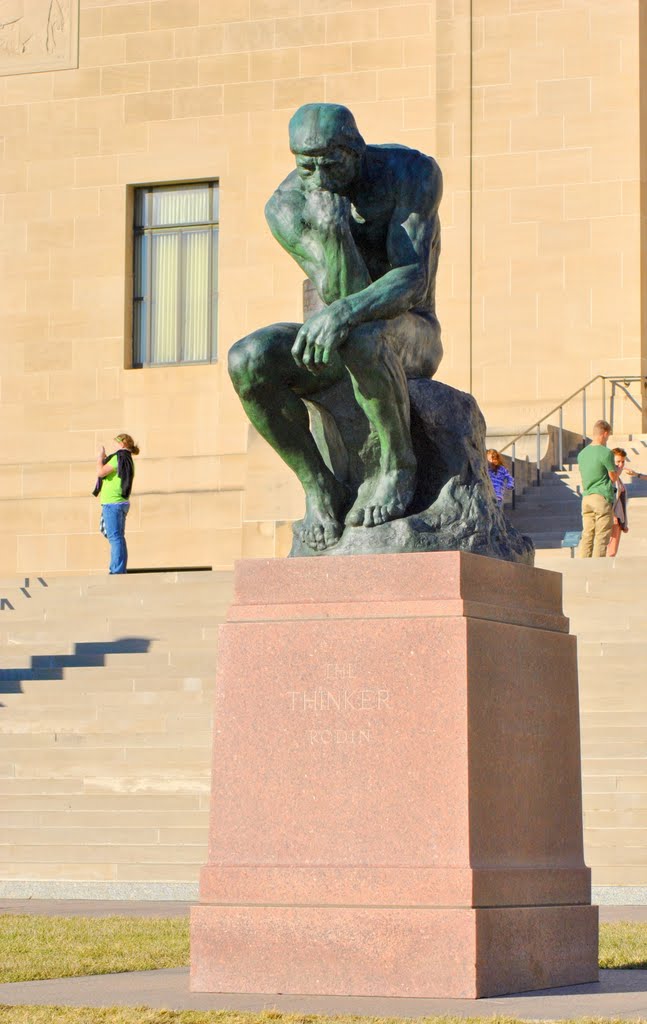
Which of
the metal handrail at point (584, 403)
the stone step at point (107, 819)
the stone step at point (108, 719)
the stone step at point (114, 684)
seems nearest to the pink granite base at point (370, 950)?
the stone step at point (107, 819)

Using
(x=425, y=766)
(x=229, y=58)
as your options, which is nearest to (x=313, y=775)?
(x=425, y=766)

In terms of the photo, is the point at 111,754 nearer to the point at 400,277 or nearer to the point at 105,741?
the point at 105,741

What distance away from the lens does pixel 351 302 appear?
8672 millimetres

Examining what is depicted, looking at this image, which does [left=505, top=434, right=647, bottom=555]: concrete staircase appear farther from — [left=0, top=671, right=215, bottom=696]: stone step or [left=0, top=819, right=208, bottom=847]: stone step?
[left=0, top=819, right=208, bottom=847]: stone step

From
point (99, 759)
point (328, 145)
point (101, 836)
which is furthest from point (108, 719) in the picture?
point (328, 145)

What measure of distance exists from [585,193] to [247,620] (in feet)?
67.5

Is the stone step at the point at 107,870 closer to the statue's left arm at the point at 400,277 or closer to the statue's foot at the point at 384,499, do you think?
the statue's foot at the point at 384,499

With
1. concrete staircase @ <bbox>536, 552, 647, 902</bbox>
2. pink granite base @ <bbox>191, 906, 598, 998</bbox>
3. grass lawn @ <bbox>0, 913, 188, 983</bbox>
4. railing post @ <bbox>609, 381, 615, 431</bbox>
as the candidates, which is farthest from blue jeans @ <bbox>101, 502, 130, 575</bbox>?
pink granite base @ <bbox>191, 906, 598, 998</bbox>

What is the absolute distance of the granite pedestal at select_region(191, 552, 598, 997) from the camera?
8.03 metres

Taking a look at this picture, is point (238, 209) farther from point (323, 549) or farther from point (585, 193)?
point (323, 549)

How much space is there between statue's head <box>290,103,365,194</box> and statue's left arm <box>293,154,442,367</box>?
0.80ft

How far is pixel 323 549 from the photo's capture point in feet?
29.5

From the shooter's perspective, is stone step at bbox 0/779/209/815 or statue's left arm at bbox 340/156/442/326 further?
stone step at bbox 0/779/209/815

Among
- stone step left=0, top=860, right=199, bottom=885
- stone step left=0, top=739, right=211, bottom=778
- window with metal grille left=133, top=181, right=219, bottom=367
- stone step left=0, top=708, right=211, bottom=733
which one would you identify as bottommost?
stone step left=0, top=860, right=199, bottom=885
